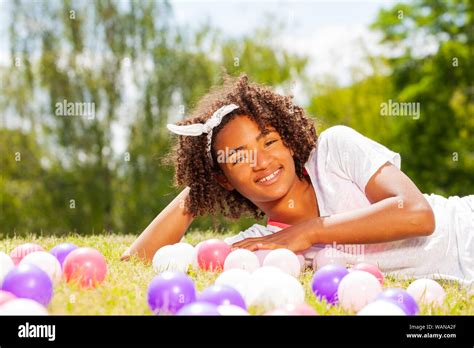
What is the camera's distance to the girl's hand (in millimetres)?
3529

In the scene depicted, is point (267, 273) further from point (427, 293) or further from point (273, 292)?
point (427, 293)

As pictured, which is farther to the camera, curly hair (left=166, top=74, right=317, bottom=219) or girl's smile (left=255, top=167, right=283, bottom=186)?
curly hair (left=166, top=74, right=317, bottom=219)

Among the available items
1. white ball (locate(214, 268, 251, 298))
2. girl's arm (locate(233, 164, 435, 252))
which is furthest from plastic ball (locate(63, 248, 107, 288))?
girl's arm (locate(233, 164, 435, 252))

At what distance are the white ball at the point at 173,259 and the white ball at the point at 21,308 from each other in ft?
3.81

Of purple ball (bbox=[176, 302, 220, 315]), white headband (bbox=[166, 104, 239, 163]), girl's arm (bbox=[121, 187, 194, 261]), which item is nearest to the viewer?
purple ball (bbox=[176, 302, 220, 315])

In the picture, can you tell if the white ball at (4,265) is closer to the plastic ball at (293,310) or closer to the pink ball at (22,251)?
the pink ball at (22,251)

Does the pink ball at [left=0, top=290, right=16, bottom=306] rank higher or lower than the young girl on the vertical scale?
lower

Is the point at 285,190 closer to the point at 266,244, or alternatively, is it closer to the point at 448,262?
the point at 266,244

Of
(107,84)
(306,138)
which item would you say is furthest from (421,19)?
(306,138)

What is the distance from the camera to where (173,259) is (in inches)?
142

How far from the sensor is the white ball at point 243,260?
3416mm

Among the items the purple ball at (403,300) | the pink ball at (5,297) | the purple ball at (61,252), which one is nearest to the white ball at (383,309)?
the purple ball at (403,300)

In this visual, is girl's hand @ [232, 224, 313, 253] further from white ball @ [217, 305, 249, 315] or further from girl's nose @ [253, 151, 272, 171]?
white ball @ [217, 305, 249, 315]

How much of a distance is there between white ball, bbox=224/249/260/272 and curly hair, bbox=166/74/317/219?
0.76m
